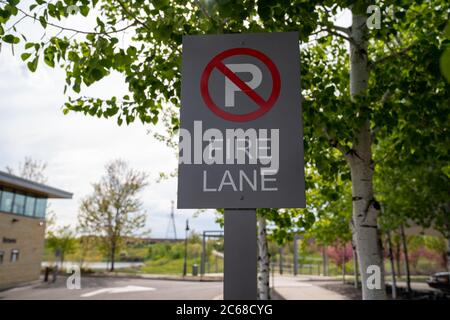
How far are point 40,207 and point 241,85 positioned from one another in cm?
3003

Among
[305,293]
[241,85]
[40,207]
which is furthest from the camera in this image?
[40,207]

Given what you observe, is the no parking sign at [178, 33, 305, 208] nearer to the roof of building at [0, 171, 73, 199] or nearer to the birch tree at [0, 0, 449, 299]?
the birch tree at [0, 0, 449, 299]

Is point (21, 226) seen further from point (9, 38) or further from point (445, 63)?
point (445, 63)

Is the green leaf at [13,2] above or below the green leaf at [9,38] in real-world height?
above

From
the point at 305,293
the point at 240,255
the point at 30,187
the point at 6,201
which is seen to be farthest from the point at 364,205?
the point at 30,187

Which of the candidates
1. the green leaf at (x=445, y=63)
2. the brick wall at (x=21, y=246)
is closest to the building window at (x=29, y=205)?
the brick wall at (x=21, y=246)

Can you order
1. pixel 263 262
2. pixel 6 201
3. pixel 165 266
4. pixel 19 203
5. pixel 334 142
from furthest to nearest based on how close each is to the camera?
pixel 165 266 < pixel 19 203 < pixel 6 201 < pixel 263 262 < pixel 334 142

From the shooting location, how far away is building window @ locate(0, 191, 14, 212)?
24016 mm

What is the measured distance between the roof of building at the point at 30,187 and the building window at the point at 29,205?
53 centimetres

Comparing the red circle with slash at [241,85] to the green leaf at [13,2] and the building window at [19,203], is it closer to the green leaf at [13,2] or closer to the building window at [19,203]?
the green leaf at [13,2]

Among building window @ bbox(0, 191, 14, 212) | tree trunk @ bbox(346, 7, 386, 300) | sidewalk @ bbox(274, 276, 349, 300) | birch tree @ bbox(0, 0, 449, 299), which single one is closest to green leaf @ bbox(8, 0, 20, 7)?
birch tree @ bbox(0, 0, 449, 299)

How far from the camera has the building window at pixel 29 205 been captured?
26845mm

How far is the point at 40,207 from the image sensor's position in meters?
28.5
